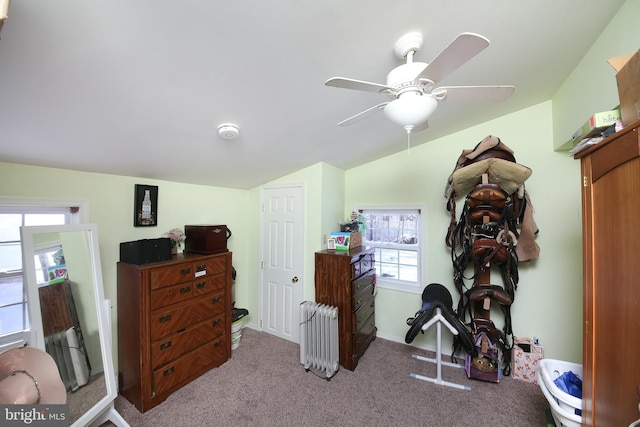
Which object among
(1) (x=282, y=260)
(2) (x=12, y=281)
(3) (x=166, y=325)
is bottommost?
(3) (x=166, y=325)

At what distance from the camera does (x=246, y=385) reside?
7.00ft

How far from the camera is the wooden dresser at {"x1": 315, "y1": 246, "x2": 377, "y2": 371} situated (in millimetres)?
2355

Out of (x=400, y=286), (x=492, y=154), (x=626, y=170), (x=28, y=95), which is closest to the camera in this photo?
(x=626, y=170)

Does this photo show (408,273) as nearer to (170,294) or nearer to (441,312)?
(441,312)

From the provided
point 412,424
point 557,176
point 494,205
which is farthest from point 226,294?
point 557,176

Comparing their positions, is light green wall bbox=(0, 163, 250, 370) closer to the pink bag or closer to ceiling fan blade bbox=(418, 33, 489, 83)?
ceiling fan blade bbox=(418, 33, 489, 83)

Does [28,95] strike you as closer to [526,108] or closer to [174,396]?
[174,396]

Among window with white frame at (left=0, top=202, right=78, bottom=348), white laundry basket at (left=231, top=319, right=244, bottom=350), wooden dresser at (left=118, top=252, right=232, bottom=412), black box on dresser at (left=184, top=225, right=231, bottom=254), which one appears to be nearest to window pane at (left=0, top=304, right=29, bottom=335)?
window with white frame at (left=0, top=202, right=78, bottom=348)

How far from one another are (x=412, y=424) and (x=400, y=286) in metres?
1.38

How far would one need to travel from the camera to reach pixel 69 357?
57.8 inches

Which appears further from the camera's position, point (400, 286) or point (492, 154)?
point (400, 286)

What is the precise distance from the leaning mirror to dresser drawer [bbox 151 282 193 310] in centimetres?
29

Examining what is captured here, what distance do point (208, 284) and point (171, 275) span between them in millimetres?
387

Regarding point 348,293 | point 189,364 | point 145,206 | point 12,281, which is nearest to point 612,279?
point 348,293
